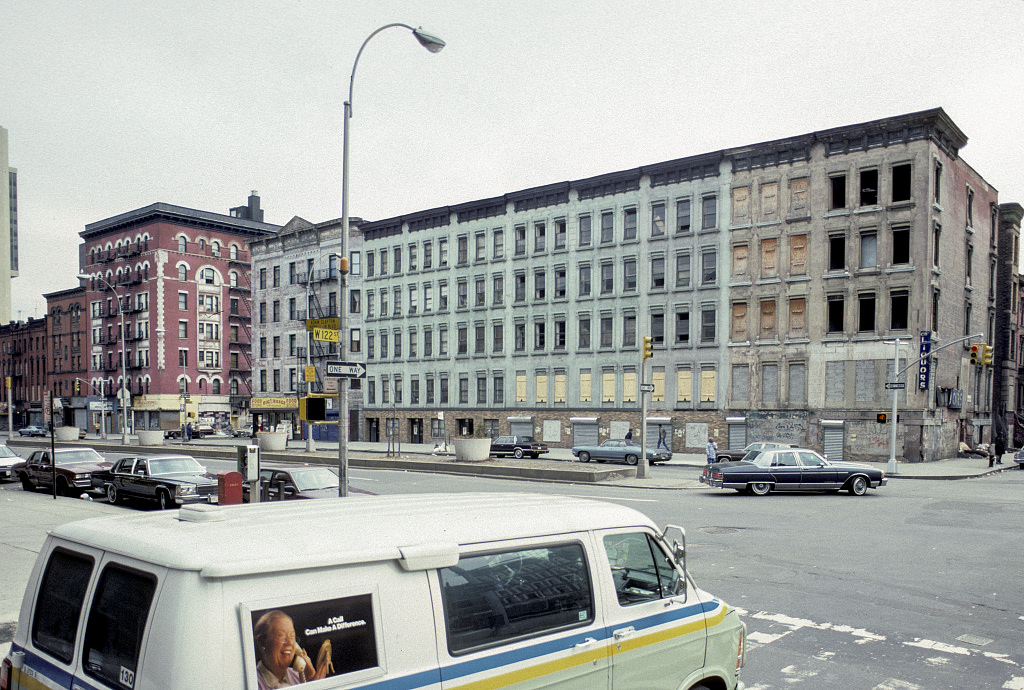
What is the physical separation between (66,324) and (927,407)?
95.2 m

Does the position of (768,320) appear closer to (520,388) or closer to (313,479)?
(520,388)

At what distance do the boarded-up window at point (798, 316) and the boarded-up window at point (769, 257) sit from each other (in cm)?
218

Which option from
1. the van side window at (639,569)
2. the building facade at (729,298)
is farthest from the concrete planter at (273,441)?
the van side window at (639,569)

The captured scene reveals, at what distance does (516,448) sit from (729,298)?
17039mm

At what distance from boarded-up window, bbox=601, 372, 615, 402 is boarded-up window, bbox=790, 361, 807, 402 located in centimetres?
1186

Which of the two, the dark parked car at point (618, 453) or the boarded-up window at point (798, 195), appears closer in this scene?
the dark parked car at point (618, 453)

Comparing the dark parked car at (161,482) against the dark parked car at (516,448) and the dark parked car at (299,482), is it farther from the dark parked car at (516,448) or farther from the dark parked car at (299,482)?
the dark parked car at (516,448)

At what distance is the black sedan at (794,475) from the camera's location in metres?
23.3

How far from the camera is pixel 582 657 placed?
4508 millimetres

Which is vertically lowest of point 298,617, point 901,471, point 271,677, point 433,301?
point 901,471

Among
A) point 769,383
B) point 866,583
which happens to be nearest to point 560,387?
point 769,383

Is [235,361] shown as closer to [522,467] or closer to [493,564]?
[522,467]

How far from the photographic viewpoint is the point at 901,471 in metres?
35.2

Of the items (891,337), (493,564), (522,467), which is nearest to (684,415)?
(891,337)
